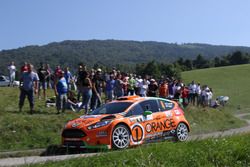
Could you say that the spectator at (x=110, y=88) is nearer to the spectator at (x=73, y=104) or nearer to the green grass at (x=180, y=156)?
the spectator at (x=73, y=104)

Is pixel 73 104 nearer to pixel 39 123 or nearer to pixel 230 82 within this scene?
pixel 39 123

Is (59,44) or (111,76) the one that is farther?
(59,44)

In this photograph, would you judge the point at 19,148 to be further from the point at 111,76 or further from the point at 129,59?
the point at 129,59

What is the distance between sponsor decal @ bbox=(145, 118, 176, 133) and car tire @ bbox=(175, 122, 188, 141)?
0.99 ft

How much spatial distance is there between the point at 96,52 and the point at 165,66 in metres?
79.9

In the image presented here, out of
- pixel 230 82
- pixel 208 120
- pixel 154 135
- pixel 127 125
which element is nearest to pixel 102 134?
pixel 127 125

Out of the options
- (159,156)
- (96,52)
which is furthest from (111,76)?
(96,52)

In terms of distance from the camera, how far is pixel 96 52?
182 metres

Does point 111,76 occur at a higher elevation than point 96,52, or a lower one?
lower

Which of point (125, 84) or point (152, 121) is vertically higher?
point (125, 84)

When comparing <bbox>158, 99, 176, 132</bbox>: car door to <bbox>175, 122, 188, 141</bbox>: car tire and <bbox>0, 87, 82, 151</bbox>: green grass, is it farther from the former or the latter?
<bbox>0, 87, 82, 151</bbox>: green grass

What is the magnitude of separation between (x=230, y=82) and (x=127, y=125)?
223ft

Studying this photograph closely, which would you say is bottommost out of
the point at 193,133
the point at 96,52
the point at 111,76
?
the point at 193,133

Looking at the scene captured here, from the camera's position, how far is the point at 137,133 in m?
14.5
